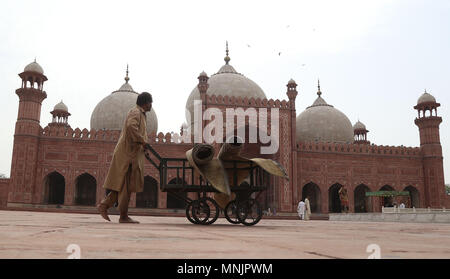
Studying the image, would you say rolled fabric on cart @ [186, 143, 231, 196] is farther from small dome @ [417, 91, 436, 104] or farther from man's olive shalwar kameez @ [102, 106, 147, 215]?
small dome @ [417, 91, 436, 104]

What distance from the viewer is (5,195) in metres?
15.4

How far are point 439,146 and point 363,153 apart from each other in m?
3.81

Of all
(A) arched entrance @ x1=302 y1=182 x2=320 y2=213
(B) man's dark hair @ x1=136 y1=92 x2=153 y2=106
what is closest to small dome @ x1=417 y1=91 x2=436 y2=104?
(A) arched entrance @ x1=302 y1=182 x2=320 y2=213

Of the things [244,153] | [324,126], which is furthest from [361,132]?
[244,153]

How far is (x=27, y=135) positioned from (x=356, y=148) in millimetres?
14400

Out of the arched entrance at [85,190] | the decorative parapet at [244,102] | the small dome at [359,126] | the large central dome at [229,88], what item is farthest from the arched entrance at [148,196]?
the small dome at [359,126]

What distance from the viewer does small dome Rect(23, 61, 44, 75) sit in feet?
51.9

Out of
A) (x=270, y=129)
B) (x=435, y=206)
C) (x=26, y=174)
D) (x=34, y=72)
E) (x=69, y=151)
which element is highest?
(x=34, y=72)

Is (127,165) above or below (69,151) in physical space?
below

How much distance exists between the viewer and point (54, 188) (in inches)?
655

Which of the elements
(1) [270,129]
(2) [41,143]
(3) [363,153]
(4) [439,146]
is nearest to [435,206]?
(4) [439,146]

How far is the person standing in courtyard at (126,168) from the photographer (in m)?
3.27

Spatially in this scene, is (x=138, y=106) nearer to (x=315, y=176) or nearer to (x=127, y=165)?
(x=127, y=165)

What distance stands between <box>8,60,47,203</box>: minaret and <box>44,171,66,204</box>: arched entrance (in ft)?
2.74
